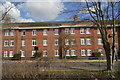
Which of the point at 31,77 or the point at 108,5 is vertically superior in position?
the point at 108,5

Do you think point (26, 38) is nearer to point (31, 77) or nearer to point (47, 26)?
point (47, 26)

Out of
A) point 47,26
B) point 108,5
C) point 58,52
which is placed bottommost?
point 58,52

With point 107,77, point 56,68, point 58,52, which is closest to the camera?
point 107,77

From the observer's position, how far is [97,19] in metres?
8.02

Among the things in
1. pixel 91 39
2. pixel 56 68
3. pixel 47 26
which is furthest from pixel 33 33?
pixel 56 68

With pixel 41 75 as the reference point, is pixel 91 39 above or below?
above

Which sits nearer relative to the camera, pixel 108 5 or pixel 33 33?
pixel 108 5

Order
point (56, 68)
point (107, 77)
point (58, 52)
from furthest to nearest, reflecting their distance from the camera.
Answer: point (58, 52), point (56, 68), point (107, 77)

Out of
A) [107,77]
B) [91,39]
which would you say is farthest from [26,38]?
[107,77]

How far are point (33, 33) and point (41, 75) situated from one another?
24.4 meters

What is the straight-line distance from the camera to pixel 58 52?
90.6 feet

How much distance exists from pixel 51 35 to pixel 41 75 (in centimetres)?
2281

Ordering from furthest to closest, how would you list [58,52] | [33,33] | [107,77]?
[33,33]
[58,52]
[107,77]

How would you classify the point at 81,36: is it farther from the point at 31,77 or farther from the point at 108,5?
the point at 31,77
